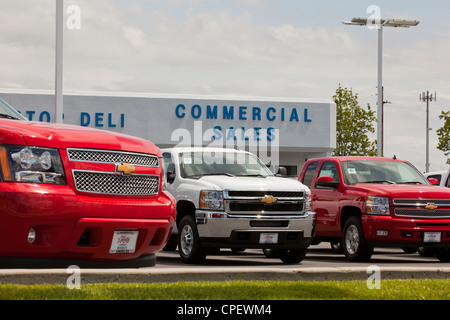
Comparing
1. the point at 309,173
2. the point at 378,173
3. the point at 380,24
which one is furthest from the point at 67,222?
the point at 380,24

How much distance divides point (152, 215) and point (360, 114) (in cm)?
5538

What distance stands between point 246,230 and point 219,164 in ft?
6.45

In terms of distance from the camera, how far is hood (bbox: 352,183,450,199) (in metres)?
13.8

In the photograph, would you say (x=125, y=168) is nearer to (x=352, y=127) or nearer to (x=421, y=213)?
(x=421, y=213)

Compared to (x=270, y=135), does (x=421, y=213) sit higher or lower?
lower

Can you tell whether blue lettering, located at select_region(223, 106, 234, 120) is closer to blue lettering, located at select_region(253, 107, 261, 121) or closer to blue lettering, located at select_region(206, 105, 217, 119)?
blue lettering, located at select_region(206, 105, 217, 119)

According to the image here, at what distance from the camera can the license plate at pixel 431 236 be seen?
44.8ft

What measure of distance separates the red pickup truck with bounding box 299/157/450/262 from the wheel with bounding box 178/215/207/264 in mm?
3076

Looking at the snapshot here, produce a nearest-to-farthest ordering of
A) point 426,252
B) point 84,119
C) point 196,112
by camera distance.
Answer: point 426,252
point 84,119
point 196,112

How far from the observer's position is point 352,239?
46.9 ft

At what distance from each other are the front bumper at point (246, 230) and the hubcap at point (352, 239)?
1.98 m
